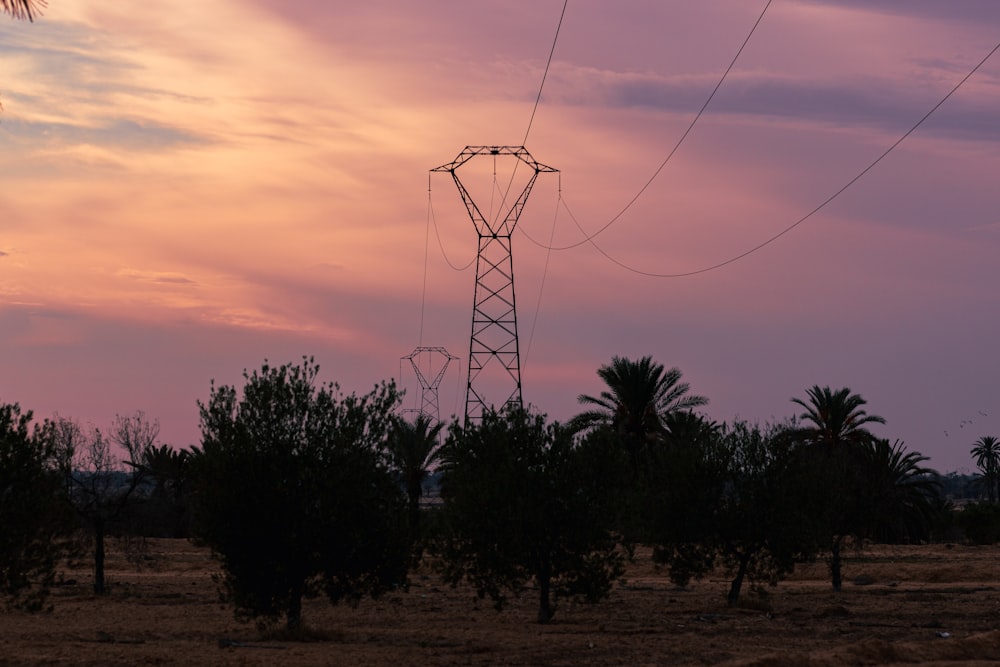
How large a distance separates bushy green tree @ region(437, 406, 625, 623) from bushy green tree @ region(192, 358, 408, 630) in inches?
213

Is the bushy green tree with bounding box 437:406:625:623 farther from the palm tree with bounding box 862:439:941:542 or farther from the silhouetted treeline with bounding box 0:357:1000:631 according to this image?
the palm tree with bounding box 862:439:941:542

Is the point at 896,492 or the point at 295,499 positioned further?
the point at 896,492

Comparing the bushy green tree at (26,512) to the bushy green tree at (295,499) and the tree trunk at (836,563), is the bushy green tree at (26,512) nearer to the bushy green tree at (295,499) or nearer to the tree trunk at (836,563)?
the bushy green tree at (295,499)

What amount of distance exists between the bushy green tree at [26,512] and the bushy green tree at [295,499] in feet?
14.5

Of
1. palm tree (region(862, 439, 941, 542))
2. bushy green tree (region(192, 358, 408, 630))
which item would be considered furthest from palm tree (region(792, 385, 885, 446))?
bushy green tree (region(192, 358, 408, 630))

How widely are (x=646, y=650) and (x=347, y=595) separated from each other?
8983mm

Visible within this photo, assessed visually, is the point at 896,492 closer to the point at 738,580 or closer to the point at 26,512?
the point at 738,580

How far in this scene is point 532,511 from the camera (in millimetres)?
40281

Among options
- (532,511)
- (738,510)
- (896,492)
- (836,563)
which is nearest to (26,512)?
(532,511)

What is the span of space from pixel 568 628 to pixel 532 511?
4112 millimetres

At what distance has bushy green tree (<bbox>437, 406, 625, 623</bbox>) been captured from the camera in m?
40.3

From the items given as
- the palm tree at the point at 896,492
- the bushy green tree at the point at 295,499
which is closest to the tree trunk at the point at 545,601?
the bushy green tree at the point at 295,499

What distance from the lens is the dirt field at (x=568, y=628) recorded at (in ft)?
99.8

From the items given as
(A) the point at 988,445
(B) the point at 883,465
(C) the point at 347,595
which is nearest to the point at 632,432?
(B) the point at 883,465
